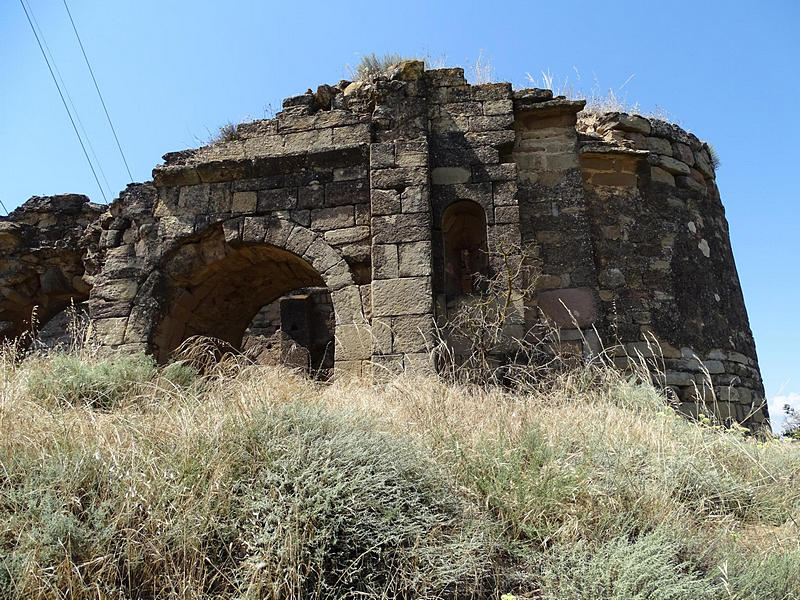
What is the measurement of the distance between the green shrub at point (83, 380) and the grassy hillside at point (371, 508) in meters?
0.64

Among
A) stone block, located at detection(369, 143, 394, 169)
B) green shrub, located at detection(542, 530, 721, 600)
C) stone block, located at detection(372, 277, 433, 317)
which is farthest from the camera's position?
stone block, located at detection(369, 143, 394, 169)

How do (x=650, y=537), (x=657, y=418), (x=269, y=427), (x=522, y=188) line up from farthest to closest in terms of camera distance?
1. (x=522, y=188)
2. (x=657, y=418)
3. (x=269, y=427)
4. (x=650, y=537)

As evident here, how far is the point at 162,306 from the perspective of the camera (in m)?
7.05

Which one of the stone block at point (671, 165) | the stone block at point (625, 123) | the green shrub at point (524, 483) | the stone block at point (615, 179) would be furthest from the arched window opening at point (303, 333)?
the green shrub at point (524, 483)

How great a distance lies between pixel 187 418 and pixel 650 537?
238 cm

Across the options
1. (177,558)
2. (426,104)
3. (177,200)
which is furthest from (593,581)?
(177,200)

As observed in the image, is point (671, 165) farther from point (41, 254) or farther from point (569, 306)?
point (41, 254)

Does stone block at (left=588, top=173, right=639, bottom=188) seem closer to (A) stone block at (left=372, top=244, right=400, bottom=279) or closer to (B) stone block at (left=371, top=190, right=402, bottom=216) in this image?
(B) stone block at (left=371, top=190, right=402, bottom=216)

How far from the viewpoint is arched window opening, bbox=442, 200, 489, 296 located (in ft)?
22.2

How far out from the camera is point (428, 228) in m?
6.41

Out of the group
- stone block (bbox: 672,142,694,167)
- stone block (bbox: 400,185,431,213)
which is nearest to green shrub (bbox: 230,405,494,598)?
stone block (bbox: 400,185,431,213)

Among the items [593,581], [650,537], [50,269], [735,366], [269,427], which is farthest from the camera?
[50,269]

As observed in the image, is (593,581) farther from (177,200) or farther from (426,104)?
(177,200)

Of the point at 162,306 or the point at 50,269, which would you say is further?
the point at 50,269
